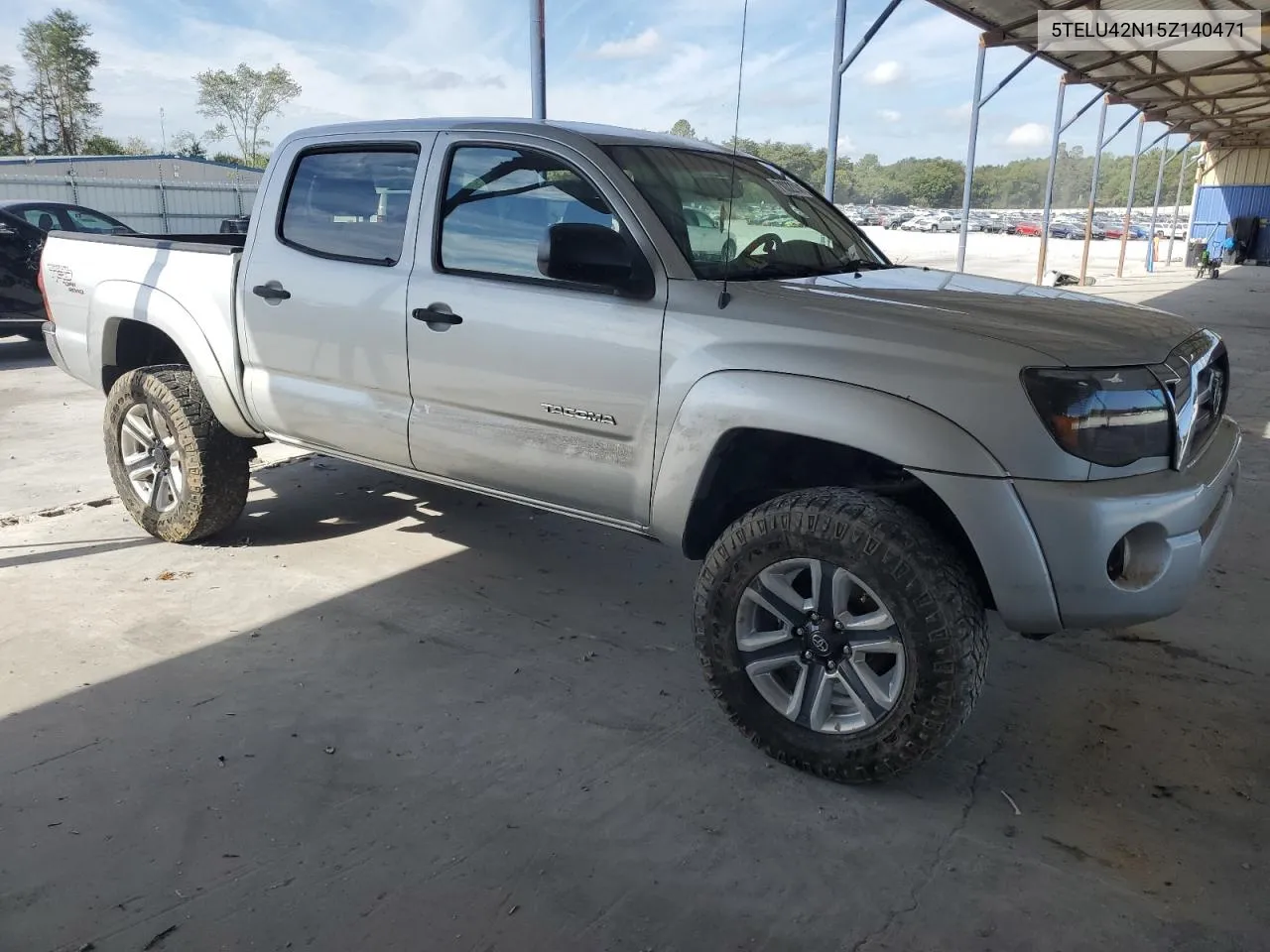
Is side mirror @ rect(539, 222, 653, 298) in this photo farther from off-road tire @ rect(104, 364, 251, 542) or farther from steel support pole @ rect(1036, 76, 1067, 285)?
steel support pole @ rect(1036, 76, 1067, 285)

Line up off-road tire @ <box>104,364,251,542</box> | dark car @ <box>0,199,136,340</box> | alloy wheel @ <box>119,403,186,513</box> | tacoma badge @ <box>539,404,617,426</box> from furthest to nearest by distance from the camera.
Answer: dark car @ <box>0,199,136,340</box>
alloy wheel @ <box>119,403,186,513</box>
off-road tire @ <box>104,364,251,542</box>
tacoma badge @ <box>539,404,617,426</box>

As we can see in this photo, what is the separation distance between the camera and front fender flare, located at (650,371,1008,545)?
8.52ft

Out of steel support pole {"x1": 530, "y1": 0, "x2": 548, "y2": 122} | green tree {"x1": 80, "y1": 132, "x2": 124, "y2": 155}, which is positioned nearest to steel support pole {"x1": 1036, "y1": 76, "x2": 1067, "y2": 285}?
steel support pole {"x1": 530, "y1": 0, "x2": 548, "y2": 122}

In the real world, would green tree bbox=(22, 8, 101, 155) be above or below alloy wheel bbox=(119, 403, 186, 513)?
above

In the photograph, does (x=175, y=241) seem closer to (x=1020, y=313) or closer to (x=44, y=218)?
(x=1020, y=313)

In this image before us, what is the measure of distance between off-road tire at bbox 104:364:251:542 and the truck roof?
54.3 inches

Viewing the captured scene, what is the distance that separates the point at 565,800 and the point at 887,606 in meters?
1.06

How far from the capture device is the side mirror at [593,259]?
300 centimetres

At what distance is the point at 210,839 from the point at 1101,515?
2.46m

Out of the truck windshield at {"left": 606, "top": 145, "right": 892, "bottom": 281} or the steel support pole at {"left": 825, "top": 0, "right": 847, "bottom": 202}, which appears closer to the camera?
the truck windshield at {"left": 606, "top": 145, "right": 892, "bottom": 281}

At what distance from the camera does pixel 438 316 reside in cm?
351

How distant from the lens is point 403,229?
3693 millimetres

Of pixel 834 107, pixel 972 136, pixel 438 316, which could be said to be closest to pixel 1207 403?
pixel 438 316

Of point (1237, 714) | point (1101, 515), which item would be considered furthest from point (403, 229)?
point (1237, 714)
